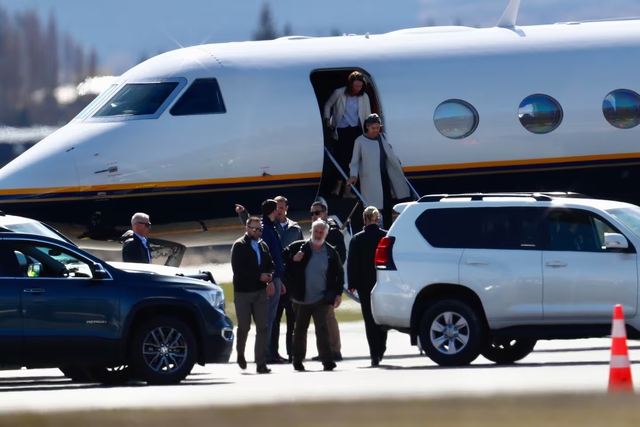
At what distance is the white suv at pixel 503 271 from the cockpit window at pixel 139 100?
16.8ft

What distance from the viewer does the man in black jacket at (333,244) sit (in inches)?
640

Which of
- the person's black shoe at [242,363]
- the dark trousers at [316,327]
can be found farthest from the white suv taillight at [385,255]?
the person's black shoe at [242,363]

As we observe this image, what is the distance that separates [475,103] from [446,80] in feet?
1.73

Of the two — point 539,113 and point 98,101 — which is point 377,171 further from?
point 98,101

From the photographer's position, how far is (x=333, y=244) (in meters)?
17.2

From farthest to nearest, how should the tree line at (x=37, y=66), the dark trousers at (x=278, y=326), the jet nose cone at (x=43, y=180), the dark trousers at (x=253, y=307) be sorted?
the tree line at (x=37, y=66) → the jet nose cone at (x=43, y=180) → the dark trousers at (x=278, y=326) → the dark trousers at (x=253, y=307)

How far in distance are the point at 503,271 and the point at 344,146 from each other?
17.7ft

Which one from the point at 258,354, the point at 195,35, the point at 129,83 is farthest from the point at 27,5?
the point at 258,354

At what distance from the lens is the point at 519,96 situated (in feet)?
63.0

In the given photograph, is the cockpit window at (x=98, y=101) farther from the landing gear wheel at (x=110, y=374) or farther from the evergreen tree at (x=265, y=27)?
the evergreen tree at (x=265, y=27)

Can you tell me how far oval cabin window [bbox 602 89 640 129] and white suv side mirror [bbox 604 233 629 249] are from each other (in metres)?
5.60

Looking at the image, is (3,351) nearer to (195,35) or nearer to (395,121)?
(395,121)

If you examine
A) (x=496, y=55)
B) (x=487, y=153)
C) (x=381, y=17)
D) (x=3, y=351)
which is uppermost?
(x=381, y=17)

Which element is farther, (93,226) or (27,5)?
(27,5)
